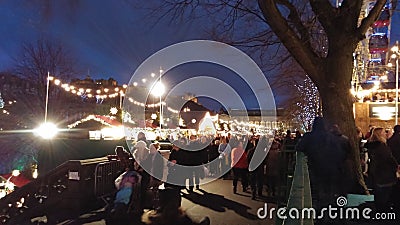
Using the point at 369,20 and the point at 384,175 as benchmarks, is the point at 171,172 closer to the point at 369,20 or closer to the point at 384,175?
the point at 384,175

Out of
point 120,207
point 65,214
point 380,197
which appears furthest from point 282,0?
point 65,214

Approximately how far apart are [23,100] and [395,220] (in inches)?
1127

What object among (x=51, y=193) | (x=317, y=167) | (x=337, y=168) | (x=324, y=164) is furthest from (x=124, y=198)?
(x=337, y=168)

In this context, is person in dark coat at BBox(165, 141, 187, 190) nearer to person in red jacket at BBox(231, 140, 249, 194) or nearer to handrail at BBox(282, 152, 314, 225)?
person in red jacket at BBox(231, 140, 249, 194)

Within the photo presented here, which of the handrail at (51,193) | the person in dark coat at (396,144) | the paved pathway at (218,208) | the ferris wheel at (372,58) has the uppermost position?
the ferris wheel at (372,58)

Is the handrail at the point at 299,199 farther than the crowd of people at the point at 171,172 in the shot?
No

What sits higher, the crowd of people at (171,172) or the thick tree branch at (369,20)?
the thick tree branch at (369,20)

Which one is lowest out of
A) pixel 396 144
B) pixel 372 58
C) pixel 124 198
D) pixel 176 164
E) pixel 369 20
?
pixel 124 198

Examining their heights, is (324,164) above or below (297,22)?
below

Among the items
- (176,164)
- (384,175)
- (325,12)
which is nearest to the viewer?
(384,175)

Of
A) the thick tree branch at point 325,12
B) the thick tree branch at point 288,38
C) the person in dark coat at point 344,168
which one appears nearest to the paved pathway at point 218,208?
the person in dark coat at point 344,168

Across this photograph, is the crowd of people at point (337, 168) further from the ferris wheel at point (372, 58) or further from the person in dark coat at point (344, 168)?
the ferris wheel at point (372, 58)

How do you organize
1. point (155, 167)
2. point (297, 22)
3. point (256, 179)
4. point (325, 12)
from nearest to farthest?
point (325, 12), point (297, 22), point (155, 167), point (256, 179)

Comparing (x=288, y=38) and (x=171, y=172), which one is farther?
(x=171, y=172)
